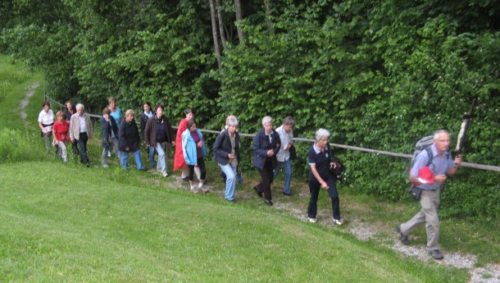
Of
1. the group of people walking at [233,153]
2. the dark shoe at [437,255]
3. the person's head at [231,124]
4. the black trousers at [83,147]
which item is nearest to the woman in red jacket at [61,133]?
the group of people walking at [233,153]

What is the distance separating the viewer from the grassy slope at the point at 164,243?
24.1ft

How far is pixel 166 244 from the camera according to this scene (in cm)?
909

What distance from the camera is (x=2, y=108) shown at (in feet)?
106

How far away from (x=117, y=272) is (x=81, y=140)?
403 inches

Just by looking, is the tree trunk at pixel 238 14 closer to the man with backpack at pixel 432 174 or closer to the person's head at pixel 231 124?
the person's head at pixel 231 124

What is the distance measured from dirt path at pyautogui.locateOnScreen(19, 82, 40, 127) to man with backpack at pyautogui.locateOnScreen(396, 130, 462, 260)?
21136mm

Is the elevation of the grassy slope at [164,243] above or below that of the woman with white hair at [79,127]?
below

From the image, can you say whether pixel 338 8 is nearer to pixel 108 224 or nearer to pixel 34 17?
pixel 108 224

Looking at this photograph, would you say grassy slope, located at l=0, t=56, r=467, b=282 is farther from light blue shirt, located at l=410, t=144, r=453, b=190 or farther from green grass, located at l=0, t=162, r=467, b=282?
light blue shirt, located at l=410, t=144, r=453, b=190

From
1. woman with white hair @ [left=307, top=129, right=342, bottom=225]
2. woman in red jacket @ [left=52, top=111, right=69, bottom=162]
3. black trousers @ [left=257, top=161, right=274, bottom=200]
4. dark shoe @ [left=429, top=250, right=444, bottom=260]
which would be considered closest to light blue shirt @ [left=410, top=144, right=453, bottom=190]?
dark shoe @ [left=429, top=250, right=444, bottom=260]

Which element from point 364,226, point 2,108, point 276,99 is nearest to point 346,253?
point 364,226

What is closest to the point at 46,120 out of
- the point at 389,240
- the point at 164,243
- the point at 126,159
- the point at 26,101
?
the point at 126,159

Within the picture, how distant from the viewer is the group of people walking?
30.8 ft

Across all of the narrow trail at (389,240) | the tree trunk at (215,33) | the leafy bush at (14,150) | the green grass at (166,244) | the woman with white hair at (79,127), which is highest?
the tree trunk at (215,33)
